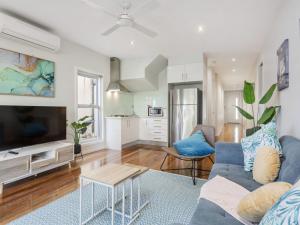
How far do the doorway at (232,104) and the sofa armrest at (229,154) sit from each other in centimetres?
1096

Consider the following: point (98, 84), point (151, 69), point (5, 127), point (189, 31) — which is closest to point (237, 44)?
point (189, 31)

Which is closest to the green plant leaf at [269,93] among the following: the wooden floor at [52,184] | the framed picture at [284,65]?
the framed picture at [284,65]

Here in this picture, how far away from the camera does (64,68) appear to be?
3.87m

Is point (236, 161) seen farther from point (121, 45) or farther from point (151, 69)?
point (151, 69)

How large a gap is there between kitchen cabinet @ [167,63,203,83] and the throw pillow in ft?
14.1

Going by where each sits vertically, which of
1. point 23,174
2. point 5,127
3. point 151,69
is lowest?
point 23,174

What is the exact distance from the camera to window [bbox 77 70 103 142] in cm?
452

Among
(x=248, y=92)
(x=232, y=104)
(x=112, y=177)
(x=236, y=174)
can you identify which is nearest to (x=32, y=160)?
(x=112, y=177)

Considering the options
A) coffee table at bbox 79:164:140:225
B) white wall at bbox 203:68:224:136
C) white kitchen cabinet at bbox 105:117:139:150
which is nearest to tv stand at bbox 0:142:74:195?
coffee table at bbox 79:164:140:225

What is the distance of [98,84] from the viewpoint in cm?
499

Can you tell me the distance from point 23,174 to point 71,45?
8.99ft

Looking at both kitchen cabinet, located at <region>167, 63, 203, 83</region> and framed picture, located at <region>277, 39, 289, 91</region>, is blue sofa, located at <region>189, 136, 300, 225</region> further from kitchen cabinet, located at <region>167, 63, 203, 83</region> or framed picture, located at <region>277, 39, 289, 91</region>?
kitchen cabinet, located at <region>167, 63, 203, 83</region>

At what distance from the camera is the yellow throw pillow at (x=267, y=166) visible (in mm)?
1514

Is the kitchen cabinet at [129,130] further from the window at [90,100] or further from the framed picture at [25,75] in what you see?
the framed picture at [25,75]
